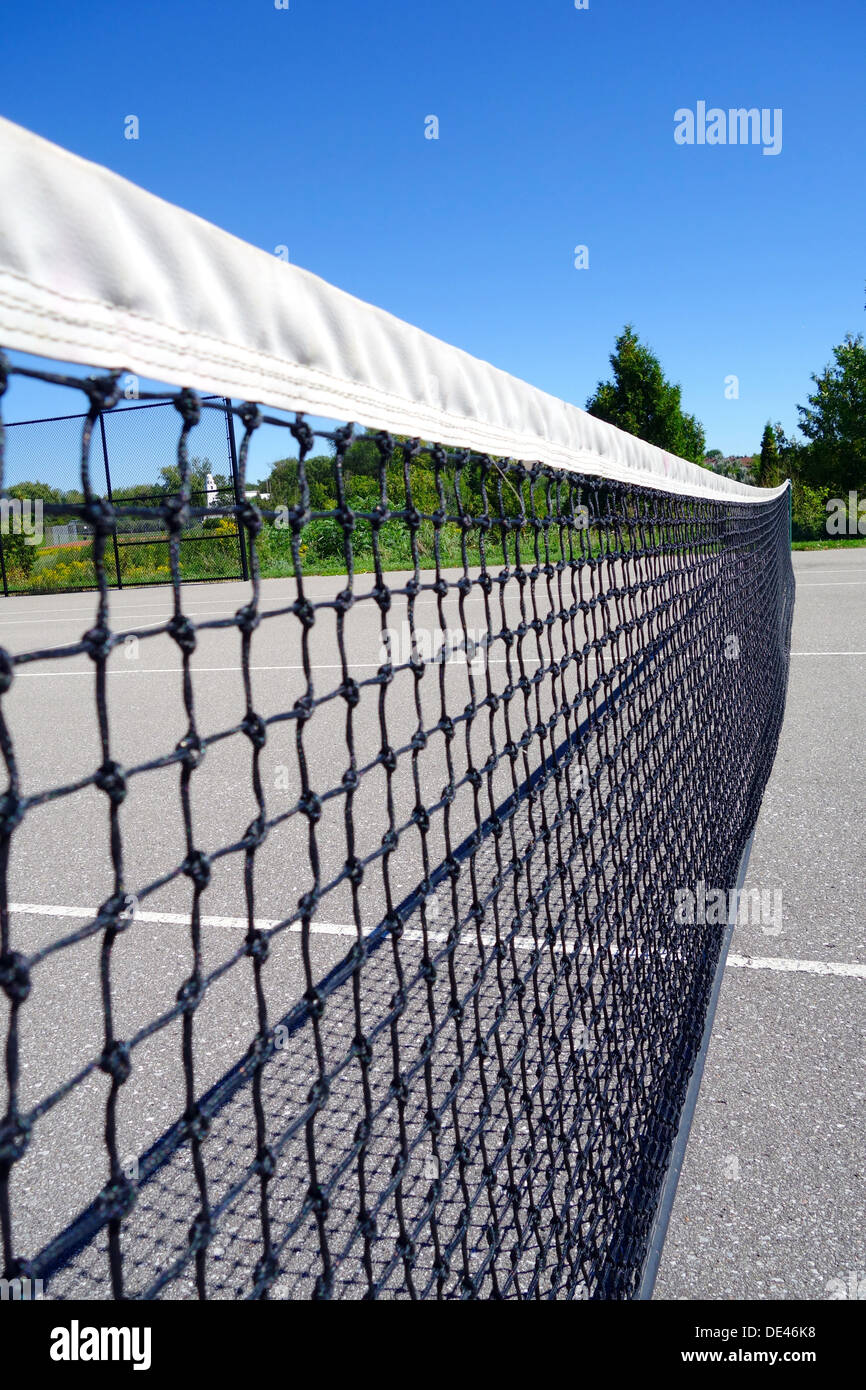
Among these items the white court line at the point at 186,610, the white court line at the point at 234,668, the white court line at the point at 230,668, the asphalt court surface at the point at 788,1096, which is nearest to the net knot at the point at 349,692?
the asphalt court surface at the point at 788,1096

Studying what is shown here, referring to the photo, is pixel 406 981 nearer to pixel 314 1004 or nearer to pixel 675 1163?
pixel 675 1163

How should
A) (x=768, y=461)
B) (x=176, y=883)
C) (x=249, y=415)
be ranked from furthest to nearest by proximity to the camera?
(x=768, y=461) < (x=176, y=883) < (x=249, y=415)

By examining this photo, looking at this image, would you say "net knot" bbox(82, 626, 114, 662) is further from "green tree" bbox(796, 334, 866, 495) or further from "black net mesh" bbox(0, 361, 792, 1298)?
"green tree" bbox(796, 334, 866, 495)

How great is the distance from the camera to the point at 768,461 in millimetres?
50438

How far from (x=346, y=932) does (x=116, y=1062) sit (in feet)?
9.77

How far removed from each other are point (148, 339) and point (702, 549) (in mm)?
4163

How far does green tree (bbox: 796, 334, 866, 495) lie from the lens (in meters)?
39.5

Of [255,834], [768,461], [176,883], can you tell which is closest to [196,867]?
[255,834]

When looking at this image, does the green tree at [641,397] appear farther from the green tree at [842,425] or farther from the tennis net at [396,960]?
the tennis net at [396,960]

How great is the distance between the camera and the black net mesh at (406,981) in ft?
3.95

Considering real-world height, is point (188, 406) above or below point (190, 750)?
above

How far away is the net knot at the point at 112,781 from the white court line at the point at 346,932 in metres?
2.07
